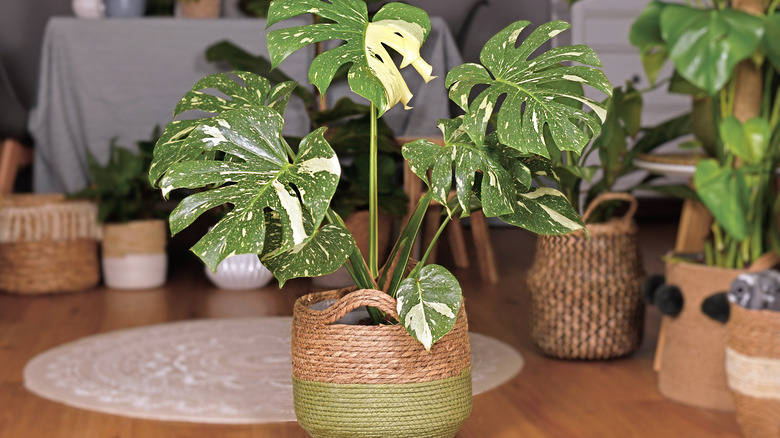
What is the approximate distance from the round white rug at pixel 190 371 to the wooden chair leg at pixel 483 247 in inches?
6.0

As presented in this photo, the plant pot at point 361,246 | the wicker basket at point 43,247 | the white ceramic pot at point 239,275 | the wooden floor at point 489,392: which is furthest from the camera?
the wicker basket at point 43,247

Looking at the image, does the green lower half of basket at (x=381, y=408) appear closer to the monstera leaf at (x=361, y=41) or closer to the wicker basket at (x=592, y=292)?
the monstera leaf at (x=361, y=41)

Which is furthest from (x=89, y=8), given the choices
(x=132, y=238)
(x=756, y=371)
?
(x=756, y=371)

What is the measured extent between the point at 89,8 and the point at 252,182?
205 centimetres

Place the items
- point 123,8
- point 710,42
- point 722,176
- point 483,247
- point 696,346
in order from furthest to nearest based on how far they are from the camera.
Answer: point 123,8 < point 483,247 < point 696,346 < point 722,176 < point 710,42

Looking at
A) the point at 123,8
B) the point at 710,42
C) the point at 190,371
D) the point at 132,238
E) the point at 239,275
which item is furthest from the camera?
the point at 123,8

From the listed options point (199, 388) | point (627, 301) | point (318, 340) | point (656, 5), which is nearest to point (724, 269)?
point (627, 301)

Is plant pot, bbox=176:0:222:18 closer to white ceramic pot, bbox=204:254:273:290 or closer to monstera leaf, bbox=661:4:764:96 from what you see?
white ceramic pot, bbox=204:254:273:290

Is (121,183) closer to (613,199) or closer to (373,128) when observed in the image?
(613,199)

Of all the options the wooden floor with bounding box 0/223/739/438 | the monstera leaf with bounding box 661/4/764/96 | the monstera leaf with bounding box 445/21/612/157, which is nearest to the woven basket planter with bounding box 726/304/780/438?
the wooden floor with bounding box 0/223/739/438

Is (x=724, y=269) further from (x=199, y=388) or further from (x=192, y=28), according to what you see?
(x=192, y=28)

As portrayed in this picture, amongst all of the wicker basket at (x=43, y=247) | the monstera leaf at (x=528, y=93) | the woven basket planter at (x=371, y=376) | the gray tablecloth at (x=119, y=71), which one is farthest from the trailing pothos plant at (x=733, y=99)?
the wicker basket at (x=43, y=247)

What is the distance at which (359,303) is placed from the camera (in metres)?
0.96

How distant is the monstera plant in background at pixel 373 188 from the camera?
0.87 m
